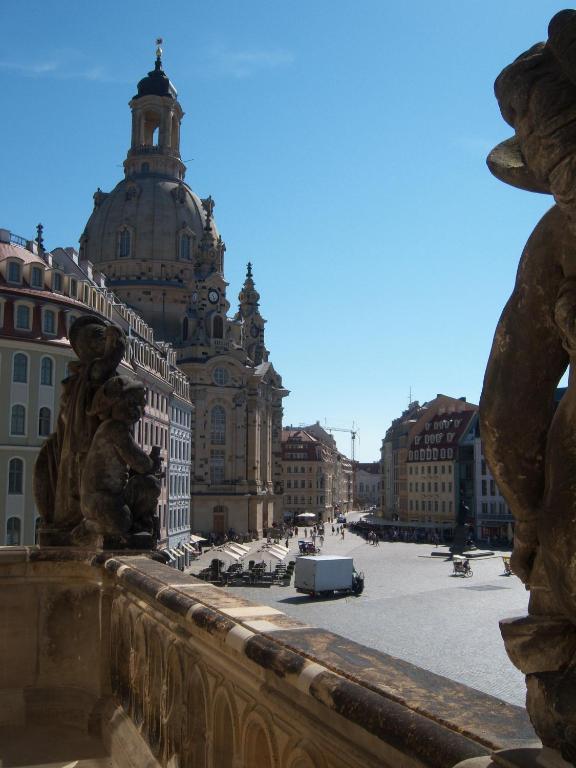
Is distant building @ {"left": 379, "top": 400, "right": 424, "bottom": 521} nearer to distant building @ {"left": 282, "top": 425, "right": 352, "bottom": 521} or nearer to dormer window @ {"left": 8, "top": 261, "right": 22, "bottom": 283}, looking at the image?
distant building @ {"left": 282, "top": 425, "right": 352, "bottom": 521}

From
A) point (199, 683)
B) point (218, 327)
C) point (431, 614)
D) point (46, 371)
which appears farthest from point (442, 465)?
point (199, 683)

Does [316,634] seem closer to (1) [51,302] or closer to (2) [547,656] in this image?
(2) [547,656]

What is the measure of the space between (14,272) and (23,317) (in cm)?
213

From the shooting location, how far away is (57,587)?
640cm

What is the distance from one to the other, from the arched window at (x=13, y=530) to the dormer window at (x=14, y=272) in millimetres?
10262

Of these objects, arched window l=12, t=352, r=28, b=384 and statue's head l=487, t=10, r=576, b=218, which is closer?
statue's head l=487, t=10, r=576, b=218

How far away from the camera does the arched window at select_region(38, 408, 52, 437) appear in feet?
119

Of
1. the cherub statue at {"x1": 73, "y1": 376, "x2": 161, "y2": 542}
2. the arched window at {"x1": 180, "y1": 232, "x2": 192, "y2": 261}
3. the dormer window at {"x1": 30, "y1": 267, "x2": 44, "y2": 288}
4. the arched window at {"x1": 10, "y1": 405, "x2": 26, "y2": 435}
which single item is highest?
the arched window at {"x1": 180, "y1": 232, "x2": 192, "y2": 261}

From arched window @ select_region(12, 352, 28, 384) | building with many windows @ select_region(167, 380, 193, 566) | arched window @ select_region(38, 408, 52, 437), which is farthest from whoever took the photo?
building with many windows @ select_region(167, 380, 193, 566)

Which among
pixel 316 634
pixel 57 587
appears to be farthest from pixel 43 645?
pixel 316 634

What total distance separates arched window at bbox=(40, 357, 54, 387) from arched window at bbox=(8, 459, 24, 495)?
140 inches

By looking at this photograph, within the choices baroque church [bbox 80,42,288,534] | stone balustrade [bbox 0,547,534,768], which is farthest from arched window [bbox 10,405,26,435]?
baroque church [bbox 80,42,288,534]

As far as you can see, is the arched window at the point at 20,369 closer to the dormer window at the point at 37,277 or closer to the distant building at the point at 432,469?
the dormer window at the point at 37,277

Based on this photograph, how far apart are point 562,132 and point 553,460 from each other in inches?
25.3
